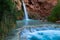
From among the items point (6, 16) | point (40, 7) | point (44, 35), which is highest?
point (6, 16)

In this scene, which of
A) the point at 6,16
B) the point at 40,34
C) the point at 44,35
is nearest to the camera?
the point at 6,16

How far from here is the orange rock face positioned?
23250mm

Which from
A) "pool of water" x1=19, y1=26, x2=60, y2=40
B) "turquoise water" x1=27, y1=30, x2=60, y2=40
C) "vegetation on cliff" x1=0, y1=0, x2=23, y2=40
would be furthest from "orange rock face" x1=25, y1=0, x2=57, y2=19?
"vegetation on cliff" x1=0, y1=0, x2=23, y2=40

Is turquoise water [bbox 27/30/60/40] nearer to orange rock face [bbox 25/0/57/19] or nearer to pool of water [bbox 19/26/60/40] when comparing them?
pool of water [bbox 19/26/60/40]

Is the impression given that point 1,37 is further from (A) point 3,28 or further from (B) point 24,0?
(B) point 24,0

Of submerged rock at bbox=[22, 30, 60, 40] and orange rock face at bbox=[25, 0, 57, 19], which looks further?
orange rock face at bbox=[25, 0, 57, 19]

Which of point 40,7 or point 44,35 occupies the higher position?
point 40,7

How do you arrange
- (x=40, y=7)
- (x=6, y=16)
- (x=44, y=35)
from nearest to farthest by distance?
(x=6, y=16)
(x=44, y=35)
(x=40, y=7)

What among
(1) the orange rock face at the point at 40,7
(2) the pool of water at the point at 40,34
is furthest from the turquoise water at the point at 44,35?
(1) the orange rock face at the point at 40,7

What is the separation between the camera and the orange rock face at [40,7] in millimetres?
23250

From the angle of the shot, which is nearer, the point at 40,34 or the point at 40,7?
the point at 40,34

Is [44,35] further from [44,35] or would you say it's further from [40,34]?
[40,34]

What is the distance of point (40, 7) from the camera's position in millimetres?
24359

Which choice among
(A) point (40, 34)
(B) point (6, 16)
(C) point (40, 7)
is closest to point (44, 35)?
(A) point (40, 34)
